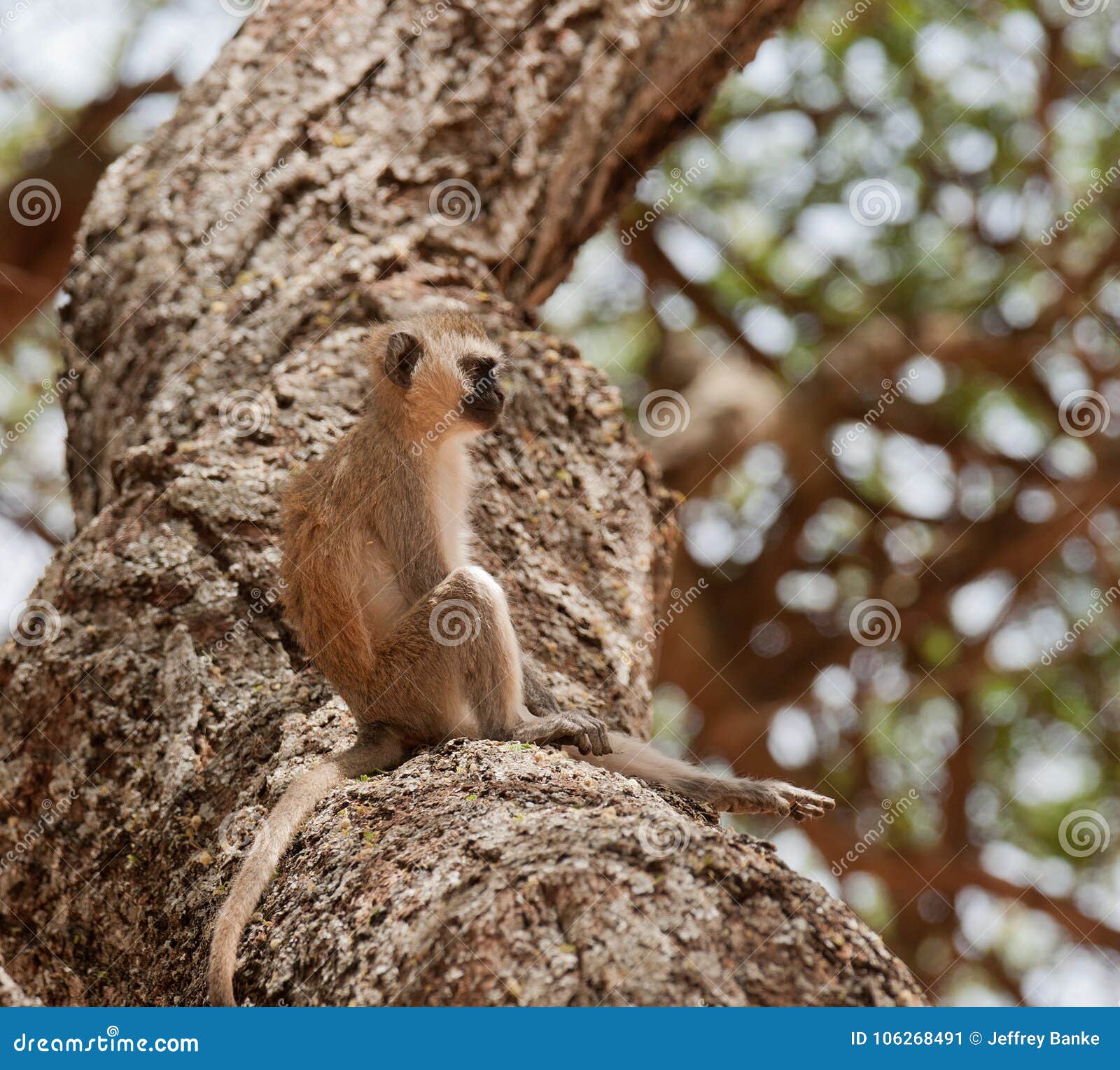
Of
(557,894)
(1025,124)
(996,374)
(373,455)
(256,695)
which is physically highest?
(1025,124)

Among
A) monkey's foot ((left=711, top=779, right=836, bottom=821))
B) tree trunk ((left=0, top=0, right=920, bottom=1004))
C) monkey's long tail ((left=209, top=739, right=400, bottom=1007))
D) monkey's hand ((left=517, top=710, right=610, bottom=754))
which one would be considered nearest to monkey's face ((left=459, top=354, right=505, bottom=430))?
tree trunk ((left=0, top=0, right=920, bottom=1004))

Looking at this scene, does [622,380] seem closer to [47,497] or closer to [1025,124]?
[1025,124]

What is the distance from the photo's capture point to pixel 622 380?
10938mm

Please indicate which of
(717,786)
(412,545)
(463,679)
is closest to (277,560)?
(412,545)

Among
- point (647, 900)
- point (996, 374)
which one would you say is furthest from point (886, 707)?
point (647, 900)

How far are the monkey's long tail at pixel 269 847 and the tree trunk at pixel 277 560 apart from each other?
0.24ft

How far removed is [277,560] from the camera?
184 inches

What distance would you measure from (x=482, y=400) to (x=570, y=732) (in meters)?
1.53

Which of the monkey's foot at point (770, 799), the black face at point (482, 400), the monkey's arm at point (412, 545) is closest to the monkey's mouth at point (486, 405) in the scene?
the black face at point (482, 400)

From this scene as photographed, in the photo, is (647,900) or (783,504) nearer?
(647,900)

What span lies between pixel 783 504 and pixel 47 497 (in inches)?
253

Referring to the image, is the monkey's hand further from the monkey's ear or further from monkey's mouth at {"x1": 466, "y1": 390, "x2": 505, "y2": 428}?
the monkey's ear

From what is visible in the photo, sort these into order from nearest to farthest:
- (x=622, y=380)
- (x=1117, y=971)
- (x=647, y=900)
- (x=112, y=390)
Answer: (x=647, y=900), (x=112, y=390), (x=1117, y=971), (x=622, y=380)

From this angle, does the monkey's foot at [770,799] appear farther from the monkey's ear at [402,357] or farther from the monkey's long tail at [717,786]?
the monkey's ear at [402,357]
